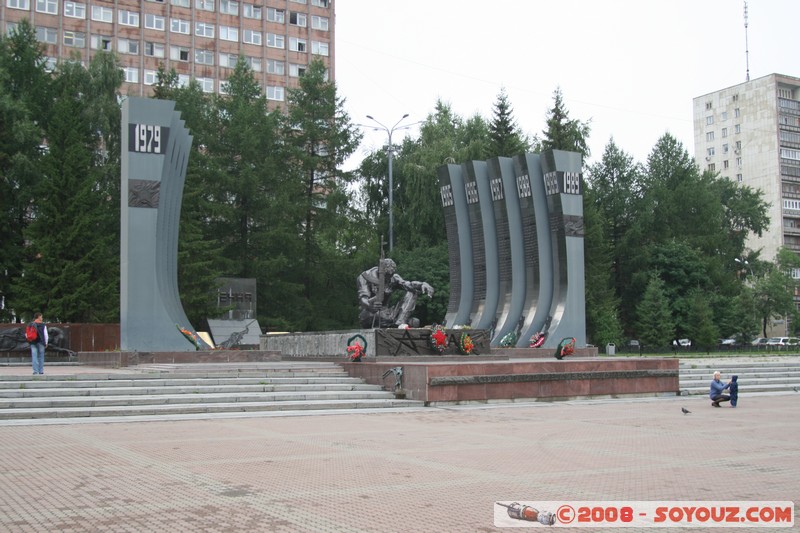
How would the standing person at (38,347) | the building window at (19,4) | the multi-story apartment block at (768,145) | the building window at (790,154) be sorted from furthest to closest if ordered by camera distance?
the multi-story apartment block at (768,145) < the building window at (790,154) < the building window at (19,4) < the standing person at (38,347)

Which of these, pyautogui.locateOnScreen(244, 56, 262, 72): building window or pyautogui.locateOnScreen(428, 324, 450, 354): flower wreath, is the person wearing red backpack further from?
pyautogui.locateOnScreen(244, 56, 262, 72): building window

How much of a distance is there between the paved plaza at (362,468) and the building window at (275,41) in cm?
5758

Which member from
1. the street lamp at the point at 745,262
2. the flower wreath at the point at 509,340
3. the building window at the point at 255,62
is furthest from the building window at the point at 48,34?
the street lamp at the point at 745,262

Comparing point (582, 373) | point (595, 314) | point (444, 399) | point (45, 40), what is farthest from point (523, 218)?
point (45, 40)

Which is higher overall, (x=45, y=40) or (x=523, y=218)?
→ (x=45, y=40)

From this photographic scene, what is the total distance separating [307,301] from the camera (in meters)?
43.1

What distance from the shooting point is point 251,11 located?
66.8m

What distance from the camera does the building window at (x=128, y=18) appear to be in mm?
61688

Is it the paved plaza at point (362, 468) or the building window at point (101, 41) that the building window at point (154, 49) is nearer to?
the building window at point (101, 41)

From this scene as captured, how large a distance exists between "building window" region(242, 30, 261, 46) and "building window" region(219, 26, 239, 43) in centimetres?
64

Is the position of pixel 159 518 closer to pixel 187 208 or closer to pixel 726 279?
pixel 187 208

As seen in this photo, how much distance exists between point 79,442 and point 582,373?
11.1 metres

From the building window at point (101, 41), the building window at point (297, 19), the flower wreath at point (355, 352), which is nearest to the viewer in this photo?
the flower wreath at point (355, 352)

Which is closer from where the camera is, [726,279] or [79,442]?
[79,442]
